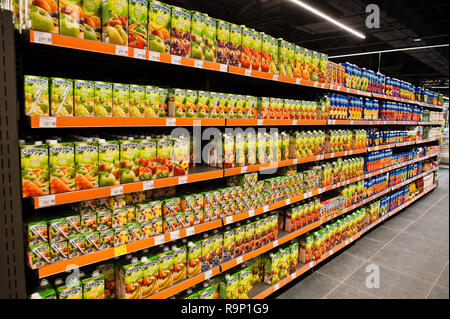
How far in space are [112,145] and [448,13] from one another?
8.70 metres

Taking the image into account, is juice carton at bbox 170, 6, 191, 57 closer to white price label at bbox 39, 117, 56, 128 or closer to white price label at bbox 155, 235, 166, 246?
white price label at bbox 39, 117, 56, 128

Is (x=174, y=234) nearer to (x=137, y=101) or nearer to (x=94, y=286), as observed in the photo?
(x=94, y=286)

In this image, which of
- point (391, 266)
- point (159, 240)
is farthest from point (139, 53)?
point (391, 266)

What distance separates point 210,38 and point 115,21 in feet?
2.23

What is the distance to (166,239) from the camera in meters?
1.88

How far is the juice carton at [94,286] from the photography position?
1.58 metres

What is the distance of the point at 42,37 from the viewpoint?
1277 mm

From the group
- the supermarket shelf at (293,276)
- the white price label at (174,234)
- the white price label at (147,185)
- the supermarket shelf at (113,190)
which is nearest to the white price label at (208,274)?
the white price label at (174,234)

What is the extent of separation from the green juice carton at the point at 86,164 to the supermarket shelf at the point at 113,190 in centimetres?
4

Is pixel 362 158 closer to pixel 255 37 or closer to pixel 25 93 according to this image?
pixel 255 37

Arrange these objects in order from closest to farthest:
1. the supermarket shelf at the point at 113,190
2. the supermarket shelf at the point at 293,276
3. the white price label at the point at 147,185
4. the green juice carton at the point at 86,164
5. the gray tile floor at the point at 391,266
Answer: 1. the supermarket shelf at the point at 113,190
2. the green juice carton at the point at 86,164
3. the white price label at the point at 147,185
4. the supermarket shelf at the point at 293,276
5. the gray tile floor at the point at 391,266

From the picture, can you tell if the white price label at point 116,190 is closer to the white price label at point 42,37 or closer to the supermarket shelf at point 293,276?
the white price label at point 42,37

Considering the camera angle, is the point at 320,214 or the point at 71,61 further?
the point at 320,214
